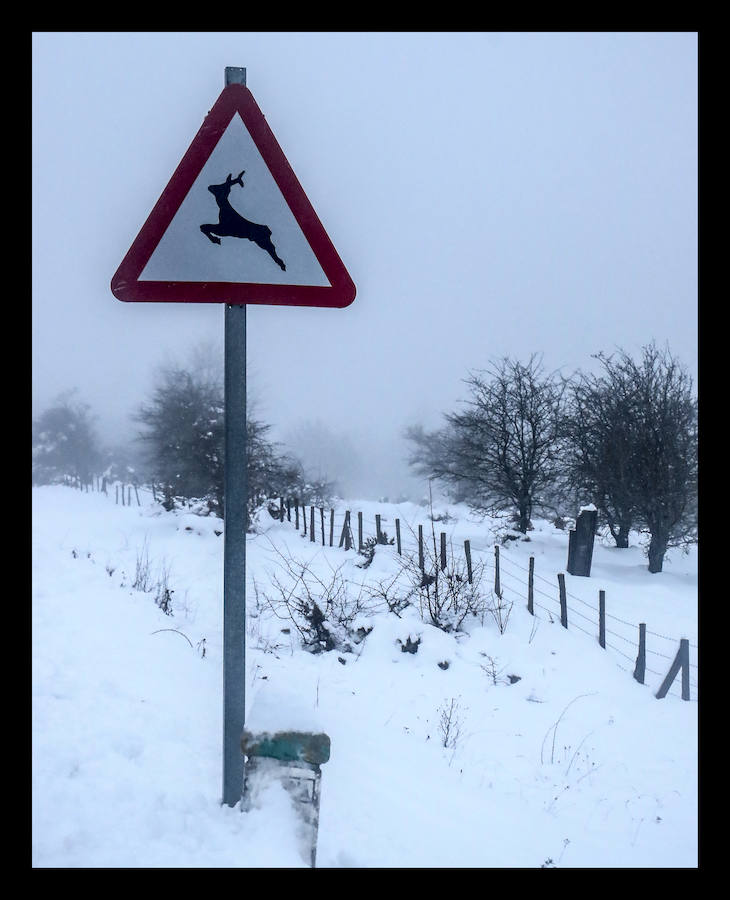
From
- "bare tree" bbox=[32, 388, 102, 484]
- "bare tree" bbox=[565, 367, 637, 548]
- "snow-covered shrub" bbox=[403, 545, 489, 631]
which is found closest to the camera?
"snow-covered shrub" bbox=[403, 545, 489, 631]

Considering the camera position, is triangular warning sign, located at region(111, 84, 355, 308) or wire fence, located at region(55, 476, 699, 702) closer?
triangular warning sign, located at region(111, 84, 355, 308)

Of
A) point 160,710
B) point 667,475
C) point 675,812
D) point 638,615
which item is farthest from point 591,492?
point 160,710

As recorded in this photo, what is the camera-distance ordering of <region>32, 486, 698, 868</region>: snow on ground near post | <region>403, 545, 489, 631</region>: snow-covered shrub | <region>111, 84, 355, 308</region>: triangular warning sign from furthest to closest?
1. <region>403, 545, 489, 631</region>: snow-covered shrub
2. <region>32, 486, 698, 868</region>: snow on ground near post
3. <region>111, 84, 355, 308</region>: triangular warning sign

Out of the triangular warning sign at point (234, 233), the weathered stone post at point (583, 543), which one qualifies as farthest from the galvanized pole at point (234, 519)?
the weathered stone post at point (583, 543)

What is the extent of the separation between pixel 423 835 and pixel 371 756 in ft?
3.52

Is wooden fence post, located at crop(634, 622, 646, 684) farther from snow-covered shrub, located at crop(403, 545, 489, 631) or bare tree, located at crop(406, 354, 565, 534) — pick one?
bare tree, located at crop(406, 354, 565, 534)

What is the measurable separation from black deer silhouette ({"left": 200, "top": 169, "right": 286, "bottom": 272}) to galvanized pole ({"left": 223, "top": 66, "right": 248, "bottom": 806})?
8.8 inches

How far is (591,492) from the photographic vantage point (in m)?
16.1

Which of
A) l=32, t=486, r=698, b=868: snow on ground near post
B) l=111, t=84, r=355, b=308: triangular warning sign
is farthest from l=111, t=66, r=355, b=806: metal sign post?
l=32, t=486, r=698, b=868: snow on ground near post

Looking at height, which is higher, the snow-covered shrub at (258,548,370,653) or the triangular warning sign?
the triangular warning sign

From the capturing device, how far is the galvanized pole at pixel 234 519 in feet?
7.09

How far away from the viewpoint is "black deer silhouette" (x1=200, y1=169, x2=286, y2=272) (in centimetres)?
213

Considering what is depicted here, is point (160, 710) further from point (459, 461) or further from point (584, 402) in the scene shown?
point (459, 461)

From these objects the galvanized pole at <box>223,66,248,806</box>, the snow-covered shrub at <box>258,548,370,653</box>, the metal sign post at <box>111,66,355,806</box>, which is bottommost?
the snow-covered shrub at <box>258,548,370,653</box>
